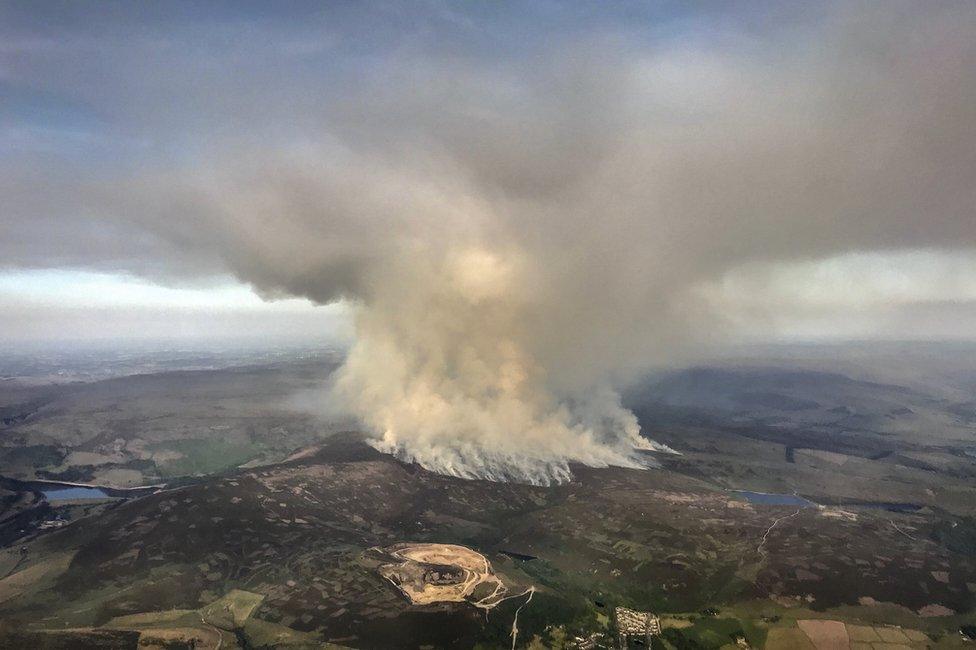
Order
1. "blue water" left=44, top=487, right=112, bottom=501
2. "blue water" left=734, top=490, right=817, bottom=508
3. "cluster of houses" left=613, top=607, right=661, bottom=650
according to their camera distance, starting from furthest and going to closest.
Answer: "blue water" left=44, top=487, right=112, bottom=501, "blue water" left=734, top=490, right=817, bottom=508, "cluster of houses" left=613, top=607, right=661, bottom=650

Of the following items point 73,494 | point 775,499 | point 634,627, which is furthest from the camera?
point 73,494

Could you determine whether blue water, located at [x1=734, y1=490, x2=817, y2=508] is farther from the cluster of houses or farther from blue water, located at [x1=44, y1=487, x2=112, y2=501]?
blue water, located at [x1=44, y1=487, x2=112, y2=501]

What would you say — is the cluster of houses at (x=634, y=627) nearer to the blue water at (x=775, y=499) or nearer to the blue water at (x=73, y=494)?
the blue water at (x=775, y=499)

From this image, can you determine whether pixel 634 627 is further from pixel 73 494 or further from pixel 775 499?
pixel 73 494

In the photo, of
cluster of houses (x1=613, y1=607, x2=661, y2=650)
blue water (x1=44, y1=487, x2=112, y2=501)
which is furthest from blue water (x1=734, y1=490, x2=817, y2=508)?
blue water (x1=44, y1=487, x2=112, y2=501)

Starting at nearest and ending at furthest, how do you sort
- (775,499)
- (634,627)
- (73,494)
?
1. (634,627)
2. (775,499)
3. (73,494)

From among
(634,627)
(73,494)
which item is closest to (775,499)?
(634,627)

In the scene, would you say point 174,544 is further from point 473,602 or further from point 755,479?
point 755,479
